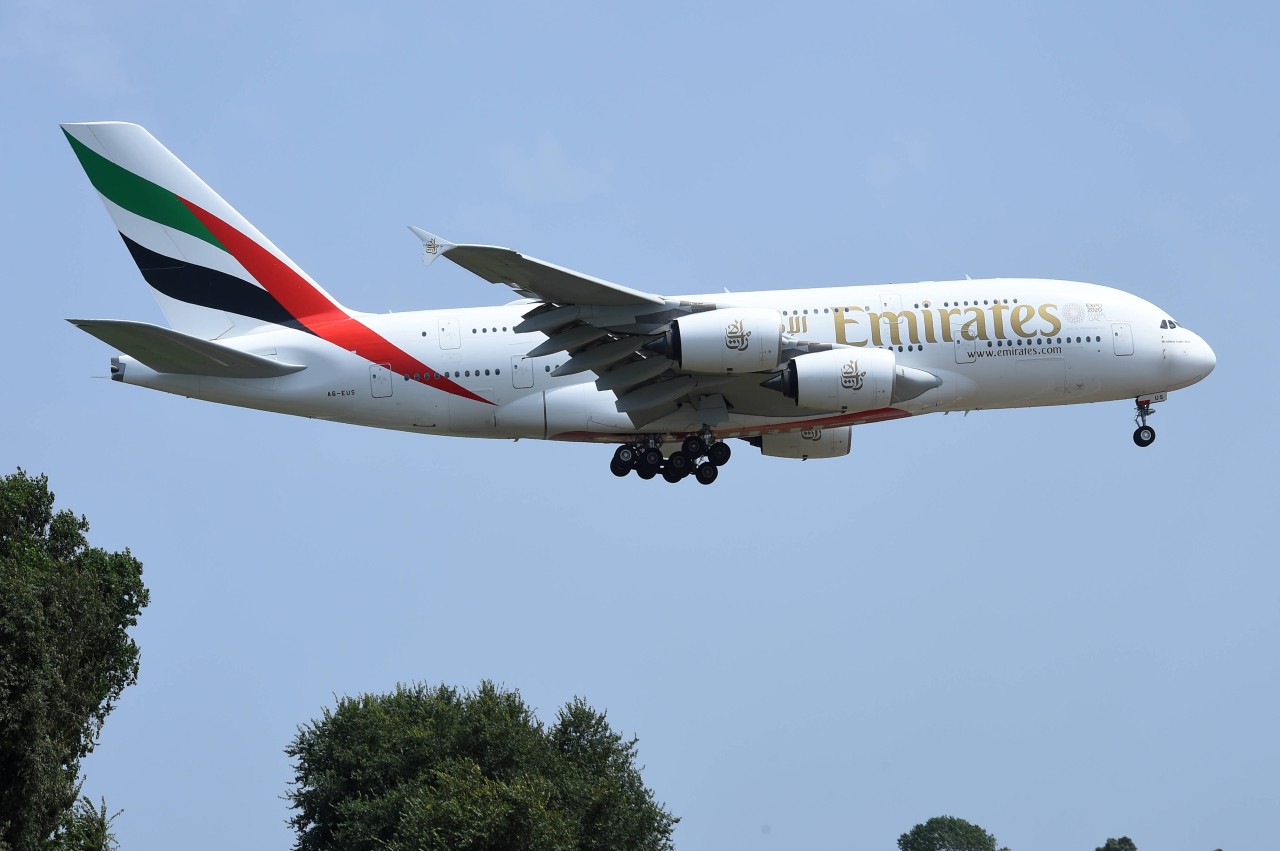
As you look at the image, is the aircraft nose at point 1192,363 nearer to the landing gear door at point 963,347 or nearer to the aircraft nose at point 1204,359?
the aircraft nose at point 1204,359

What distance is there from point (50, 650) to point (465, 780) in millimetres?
15269

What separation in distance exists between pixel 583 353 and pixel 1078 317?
41.4ft

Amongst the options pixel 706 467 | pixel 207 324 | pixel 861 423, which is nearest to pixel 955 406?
pixel 861 423

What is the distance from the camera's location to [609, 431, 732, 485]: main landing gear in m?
46.7

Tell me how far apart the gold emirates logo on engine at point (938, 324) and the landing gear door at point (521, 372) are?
7.80 m

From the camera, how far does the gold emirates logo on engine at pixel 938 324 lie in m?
45.2

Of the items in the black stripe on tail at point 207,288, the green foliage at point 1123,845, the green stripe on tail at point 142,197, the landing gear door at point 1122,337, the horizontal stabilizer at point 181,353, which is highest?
the green stripe on tail at point 142,197

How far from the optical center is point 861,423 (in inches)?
1836

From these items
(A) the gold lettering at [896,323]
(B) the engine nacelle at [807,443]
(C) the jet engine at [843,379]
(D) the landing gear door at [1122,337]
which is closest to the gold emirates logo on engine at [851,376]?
(C) the jet engine at [843,379]

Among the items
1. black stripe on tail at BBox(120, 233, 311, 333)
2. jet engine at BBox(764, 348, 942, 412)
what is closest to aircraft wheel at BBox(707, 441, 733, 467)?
jet engine at BBox(764, 348, 942, 412)

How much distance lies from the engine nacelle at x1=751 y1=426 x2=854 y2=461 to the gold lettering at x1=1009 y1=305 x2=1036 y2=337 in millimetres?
5661

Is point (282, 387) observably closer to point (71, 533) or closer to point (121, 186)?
point (121, 186)

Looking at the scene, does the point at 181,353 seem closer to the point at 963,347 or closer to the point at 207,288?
the point at 207,288

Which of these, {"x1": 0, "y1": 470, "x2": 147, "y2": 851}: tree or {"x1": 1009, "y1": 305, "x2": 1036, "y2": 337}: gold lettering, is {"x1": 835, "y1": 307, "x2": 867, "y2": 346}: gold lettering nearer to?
{"x1": 1009, "y1": 305, "x2": 1036, "y2": 337}: gold lettering
